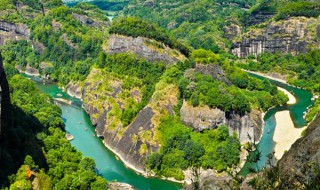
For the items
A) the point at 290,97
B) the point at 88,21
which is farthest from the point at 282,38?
the point at 88,21

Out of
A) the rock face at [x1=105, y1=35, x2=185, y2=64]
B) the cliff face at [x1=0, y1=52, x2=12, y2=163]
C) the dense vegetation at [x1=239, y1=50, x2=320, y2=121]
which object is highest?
the cliff face at [x1=0, y1=52, x2=12, y2=163]

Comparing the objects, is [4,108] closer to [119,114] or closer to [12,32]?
[119,114]

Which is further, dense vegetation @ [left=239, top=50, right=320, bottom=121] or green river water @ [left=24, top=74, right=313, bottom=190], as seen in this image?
dense vegetation @ [left=239, top=50, right=320, bottom=121]

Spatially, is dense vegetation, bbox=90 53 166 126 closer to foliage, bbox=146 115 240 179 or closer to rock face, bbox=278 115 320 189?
foliage, bbox=146 115 240 179

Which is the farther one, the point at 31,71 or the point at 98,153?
the point at 31,71

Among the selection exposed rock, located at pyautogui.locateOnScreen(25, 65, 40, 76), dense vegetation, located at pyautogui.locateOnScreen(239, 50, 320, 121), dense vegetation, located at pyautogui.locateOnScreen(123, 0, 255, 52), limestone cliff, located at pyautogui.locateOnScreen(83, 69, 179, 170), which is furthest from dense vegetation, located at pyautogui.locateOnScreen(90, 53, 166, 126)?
dense vegetation, located at pyautogui.locateOnScreen(123, 0, 255, 52)

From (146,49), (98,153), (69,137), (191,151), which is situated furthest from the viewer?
(146,49)
